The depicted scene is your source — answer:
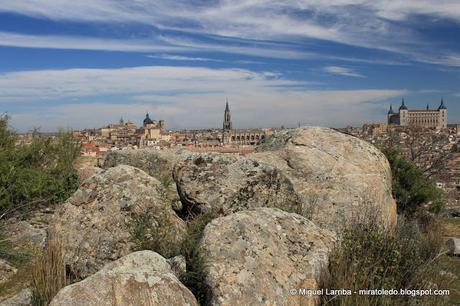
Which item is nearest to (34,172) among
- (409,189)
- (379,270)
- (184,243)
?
(184,243)

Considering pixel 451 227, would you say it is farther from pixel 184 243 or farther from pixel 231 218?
pixel 184 243

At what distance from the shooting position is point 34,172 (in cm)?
1100

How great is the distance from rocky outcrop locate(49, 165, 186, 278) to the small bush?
0.82 m

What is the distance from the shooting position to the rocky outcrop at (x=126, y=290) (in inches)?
137

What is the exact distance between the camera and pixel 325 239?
4.79 m

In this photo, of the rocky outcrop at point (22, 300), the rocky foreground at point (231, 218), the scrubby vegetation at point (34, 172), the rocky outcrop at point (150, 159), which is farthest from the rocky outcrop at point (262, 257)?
the rocky outcrop at point (150, 159)

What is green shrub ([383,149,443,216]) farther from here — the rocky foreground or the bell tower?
the bell tower

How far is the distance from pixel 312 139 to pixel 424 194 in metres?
5.98

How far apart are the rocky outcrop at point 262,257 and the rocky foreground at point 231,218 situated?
10 mm

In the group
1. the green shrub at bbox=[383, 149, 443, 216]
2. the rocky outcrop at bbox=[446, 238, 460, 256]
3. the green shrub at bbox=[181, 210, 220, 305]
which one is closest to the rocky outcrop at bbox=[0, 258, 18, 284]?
the green shrub at bbox=[181, 210, 220, 305]

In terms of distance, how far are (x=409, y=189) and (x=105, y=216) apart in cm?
1023

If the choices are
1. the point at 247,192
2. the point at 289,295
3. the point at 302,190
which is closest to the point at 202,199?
the point at 247,192

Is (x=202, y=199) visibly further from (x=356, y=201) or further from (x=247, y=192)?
(x=356, y=201)

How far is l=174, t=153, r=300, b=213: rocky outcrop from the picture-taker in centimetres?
634
